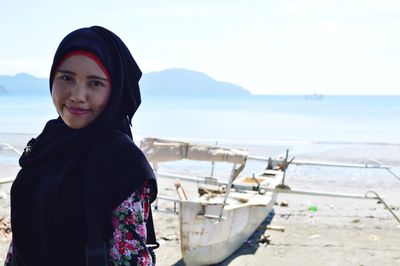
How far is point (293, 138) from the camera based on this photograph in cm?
2975

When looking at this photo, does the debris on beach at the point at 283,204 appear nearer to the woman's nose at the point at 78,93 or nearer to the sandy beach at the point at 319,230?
the sandy beach at the point at 319,230

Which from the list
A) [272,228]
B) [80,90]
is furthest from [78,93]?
[272,228]

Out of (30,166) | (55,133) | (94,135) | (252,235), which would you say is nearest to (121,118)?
(94,135)

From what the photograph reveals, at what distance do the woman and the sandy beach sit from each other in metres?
5.32

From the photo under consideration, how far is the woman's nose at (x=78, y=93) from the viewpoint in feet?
4.88

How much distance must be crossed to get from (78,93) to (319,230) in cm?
777

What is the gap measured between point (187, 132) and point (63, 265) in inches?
1280

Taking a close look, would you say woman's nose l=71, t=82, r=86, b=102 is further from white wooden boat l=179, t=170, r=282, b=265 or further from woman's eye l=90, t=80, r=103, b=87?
white wooden boat l=179, t=170, r=282, b=265

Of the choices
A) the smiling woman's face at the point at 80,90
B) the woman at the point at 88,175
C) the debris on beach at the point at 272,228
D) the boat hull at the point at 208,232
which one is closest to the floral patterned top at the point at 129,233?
the woman at the point at 88,175

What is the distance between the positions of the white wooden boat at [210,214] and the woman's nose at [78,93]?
468cm

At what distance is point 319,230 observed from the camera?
863 centimetres

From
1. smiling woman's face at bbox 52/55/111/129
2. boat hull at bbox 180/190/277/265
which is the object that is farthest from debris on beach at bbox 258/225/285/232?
smiling woman's face at bbox 52/55/111/129

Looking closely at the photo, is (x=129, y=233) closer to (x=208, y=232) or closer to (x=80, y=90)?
(x=80, y=90)

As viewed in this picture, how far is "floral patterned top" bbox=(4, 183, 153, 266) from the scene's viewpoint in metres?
1.39
